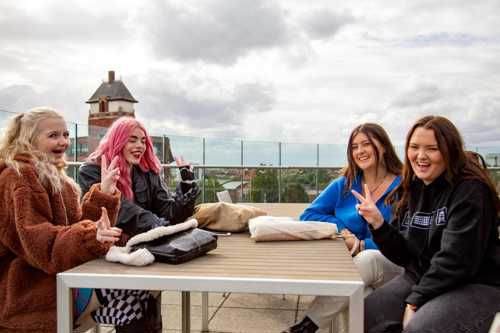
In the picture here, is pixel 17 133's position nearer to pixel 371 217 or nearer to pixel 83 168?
pixel 83 168

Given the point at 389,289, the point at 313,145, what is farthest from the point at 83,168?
the point at 313,145

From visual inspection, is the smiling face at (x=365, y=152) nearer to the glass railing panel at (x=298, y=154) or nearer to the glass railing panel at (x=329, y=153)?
the glass railing panel at (x=329, y=153)

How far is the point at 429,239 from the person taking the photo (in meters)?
2.08

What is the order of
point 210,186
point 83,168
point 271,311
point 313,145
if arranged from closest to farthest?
point 83,168
point 271,311
point 210,186
point 313,145

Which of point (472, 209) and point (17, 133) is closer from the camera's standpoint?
point (472, 209)

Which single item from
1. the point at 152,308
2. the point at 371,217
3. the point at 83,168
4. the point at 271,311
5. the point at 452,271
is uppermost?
the point at 83,168

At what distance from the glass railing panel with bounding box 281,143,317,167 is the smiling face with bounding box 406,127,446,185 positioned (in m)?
6.69

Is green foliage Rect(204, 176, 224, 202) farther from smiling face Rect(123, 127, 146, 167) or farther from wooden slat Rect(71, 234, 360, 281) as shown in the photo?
wooden slat Rect(71, 234, 360, 281)

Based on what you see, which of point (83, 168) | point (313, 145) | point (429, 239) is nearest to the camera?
point (429, 239)

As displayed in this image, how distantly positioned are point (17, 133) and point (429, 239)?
5.85 ft

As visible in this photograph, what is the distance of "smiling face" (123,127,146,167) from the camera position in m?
2.91

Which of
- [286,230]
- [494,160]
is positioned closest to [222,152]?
[494,160]

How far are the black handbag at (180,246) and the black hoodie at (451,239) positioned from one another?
2.50ft

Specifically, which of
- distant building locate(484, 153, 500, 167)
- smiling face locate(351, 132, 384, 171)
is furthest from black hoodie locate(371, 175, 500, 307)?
distant building locate(484, 153, 500, 167)
